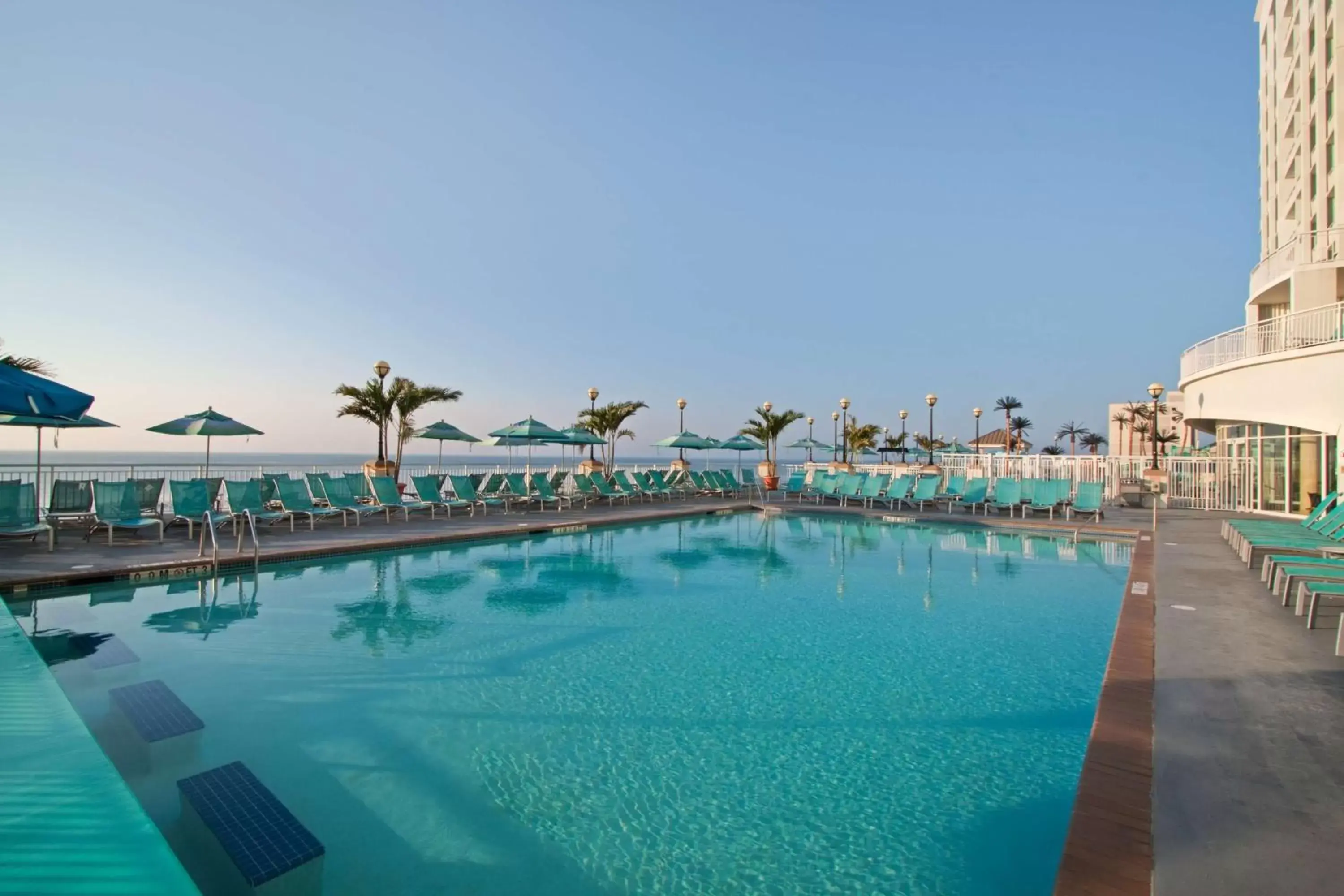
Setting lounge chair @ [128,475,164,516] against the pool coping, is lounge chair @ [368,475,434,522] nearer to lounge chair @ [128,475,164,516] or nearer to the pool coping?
lounge chair @ [128,475,164,516]

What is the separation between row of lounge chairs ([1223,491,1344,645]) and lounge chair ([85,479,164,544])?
12.4m

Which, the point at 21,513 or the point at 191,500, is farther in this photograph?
the point at 191,500

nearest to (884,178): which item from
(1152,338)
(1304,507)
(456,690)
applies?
(1304,507)

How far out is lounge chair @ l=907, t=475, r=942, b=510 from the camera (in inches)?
612

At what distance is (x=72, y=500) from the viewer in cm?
929

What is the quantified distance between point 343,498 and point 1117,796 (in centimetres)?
1163

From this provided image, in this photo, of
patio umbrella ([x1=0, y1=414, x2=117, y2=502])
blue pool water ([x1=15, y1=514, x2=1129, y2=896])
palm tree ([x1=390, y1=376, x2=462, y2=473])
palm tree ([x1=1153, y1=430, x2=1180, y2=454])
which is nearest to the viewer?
blue pool water ([x1=15, y1=514, x2=1129, y2=896])

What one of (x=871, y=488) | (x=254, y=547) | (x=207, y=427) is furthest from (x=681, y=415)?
(x=254, y=547)

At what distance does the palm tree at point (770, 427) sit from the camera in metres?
23.4

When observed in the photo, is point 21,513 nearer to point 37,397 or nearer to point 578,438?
point 37,397

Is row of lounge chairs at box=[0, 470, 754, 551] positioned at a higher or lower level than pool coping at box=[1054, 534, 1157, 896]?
higher

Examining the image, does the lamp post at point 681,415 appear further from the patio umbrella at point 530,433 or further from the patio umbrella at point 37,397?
the patio umbrella at point 37,397

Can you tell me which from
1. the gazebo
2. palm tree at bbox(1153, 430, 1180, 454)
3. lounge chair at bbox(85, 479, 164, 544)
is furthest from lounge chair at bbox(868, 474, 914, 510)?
palm tree at bbox(1153, 430, 1180, 454)

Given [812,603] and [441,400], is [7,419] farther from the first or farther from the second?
[812,603]
